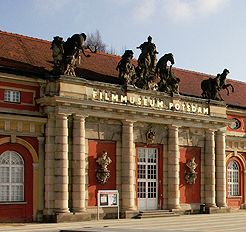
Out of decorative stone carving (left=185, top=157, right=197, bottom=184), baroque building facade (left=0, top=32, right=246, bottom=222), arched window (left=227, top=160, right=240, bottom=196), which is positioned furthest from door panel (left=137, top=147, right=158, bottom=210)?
arched window (left=227, top=160, right=240, bottom=196)

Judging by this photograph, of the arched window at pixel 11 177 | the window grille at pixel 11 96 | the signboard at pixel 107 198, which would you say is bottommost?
the signboard at pixel 107 198

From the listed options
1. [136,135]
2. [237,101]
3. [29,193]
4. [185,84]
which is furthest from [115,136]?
[237,101]

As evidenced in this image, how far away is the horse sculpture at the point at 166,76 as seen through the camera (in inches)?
1532

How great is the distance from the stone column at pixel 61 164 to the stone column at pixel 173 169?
8.14 m

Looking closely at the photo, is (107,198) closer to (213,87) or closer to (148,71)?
(148,71)

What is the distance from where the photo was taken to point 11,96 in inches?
1272

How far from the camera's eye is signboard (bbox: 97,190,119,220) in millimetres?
33969

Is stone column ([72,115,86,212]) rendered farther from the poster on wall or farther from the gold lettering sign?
the gold lettering sign

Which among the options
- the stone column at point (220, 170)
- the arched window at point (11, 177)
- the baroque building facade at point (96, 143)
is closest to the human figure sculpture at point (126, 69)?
the baroque building facade at point (96, 143)

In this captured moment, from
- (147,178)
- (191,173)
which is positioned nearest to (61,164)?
(147,178)

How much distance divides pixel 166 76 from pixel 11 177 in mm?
12420

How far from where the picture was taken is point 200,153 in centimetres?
4144

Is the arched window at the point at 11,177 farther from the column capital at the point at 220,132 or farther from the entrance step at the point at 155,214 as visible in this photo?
the column capital at the point at 220,132

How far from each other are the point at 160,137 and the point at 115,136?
3696mm
